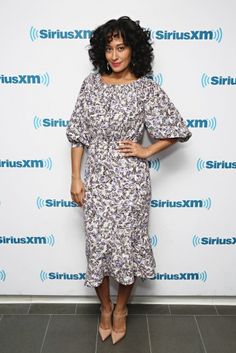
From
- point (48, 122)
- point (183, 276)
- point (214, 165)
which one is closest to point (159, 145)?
point (214, 165)

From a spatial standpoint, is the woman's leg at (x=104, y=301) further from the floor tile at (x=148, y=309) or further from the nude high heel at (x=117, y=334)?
the floor tile at (x=148, y=309)

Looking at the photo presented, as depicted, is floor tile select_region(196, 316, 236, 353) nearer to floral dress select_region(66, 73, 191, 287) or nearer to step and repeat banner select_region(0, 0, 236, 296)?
step and repeat banner select_region(0, 0, 236, 296)

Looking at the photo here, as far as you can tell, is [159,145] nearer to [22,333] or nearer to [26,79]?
[26,79]

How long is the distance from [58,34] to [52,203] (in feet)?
3.12

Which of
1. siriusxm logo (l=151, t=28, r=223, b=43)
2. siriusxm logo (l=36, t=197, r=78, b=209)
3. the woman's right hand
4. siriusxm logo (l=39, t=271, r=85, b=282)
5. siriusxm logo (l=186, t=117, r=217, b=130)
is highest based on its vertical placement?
siriusxm logo (l=151, t=28, r=223, b=43)

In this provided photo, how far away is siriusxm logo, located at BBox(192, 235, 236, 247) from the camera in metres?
2.31

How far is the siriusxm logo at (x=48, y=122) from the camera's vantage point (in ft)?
6.88

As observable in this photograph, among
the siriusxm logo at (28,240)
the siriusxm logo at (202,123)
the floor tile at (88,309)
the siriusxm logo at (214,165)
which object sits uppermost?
the siriusxm logo at (202,123)

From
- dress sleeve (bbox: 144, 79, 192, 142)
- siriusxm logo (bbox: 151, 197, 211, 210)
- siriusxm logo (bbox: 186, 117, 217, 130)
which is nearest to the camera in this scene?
dress sleeve (bbox: 144, 79, 192, 142)

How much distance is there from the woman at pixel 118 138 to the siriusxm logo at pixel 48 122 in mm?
178

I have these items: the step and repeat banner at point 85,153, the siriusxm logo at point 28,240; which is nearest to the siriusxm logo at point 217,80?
the step and repeat banner at point 85,153

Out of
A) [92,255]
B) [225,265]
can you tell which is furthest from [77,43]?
[225,265]

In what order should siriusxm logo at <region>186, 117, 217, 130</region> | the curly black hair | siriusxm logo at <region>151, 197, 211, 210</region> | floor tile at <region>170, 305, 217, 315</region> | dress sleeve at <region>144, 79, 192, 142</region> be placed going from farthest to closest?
1. floor tile at <region>170, 305, 217, 315</region>
2. siriusxm logo at <region>151, 197, 211, 210</region>
3. siriusxm logo at <region>186, 117, 217, 130</region>
4. dress sleeve at <region>144, 79, 192, 142</region>
5. the curly black hair

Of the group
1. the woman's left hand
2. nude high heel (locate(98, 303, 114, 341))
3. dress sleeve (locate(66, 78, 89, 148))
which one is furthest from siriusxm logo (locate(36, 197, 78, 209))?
nude high heel (locate(98, 303, 114, 341))
